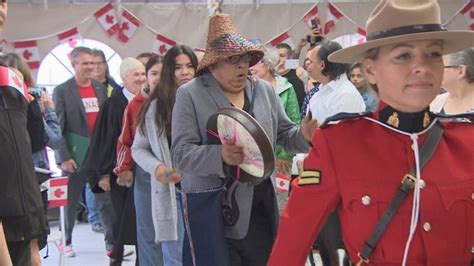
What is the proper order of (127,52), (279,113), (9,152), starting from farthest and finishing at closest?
(127,52) < (279,113) < (9,152)

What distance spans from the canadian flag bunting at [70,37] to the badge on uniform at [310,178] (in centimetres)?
726

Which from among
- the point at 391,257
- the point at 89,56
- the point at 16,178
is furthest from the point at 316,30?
the point at 391,257

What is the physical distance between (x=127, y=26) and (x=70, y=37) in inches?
30.0

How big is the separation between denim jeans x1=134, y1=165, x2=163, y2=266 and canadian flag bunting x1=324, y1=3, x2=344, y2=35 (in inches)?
227

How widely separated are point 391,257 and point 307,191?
0.81ft

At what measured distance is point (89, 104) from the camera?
5.82 m

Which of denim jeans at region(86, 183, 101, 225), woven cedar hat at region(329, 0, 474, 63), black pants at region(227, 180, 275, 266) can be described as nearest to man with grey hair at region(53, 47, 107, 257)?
denim jeans at region(86, 183, 101, 225)

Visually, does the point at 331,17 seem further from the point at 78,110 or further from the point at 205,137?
the point at 205,137

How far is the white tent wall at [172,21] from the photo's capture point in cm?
812

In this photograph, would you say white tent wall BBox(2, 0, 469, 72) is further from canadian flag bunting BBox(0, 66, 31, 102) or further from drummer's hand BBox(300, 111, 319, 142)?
drummer's hand BBox(300, 111, 319, 142)

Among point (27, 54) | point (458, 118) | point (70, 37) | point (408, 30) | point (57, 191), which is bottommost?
point (57, 191)

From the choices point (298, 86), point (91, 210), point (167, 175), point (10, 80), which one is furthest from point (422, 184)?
point (91, 210)

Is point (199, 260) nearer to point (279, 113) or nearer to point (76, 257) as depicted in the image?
point (279, 113)

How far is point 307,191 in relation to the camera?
1.52 metres
